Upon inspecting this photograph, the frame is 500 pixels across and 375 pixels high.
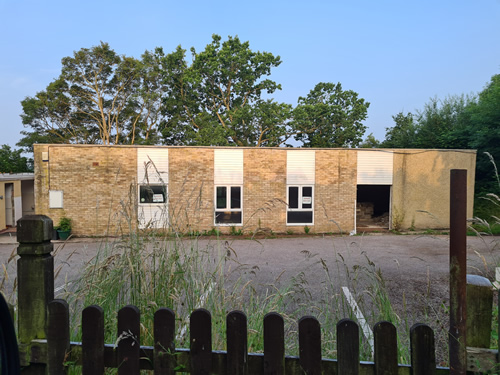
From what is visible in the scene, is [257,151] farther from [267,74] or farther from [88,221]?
[267,74]

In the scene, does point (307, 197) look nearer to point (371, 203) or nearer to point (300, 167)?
point (300, 167)

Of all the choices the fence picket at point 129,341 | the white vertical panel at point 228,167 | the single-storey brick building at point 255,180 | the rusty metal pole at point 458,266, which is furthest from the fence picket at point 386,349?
the white vertical panel at point 228,167

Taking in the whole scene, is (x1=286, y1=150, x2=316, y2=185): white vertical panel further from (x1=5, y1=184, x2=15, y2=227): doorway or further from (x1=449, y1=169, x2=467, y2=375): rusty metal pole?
(x1=449, y1=169, x2=467, y2=375): rusty metal pole

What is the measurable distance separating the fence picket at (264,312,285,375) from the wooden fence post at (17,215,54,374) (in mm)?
1231

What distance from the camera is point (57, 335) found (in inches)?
77.2

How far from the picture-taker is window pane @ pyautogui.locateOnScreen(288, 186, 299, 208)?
16.7 m

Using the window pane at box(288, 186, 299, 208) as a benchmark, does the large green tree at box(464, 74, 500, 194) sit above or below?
above

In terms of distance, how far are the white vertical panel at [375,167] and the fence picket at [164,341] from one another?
16.0 meters

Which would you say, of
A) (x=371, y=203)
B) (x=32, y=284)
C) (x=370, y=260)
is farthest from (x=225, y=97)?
(x=32, y=284)

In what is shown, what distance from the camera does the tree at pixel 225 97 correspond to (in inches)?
1161

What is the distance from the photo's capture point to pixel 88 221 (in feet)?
51.0

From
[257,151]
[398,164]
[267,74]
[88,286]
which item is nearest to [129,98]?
[267,74]

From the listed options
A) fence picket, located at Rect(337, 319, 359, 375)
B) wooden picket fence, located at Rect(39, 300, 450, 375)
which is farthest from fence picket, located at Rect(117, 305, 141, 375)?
fence picket, located at Rect(337, 319, 359, 375)

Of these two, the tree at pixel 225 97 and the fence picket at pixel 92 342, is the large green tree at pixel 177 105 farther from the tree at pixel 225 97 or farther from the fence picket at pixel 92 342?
the fence picket at pixel 92 342
